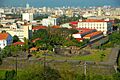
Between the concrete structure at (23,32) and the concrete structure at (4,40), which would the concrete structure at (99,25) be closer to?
the concrete structure at (23,32)

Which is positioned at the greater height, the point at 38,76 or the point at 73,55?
the point at 38,76

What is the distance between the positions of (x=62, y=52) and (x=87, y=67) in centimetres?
198

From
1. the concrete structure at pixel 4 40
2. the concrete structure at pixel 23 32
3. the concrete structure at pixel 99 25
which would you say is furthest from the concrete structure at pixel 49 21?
the concrete structure at pixel 4 40

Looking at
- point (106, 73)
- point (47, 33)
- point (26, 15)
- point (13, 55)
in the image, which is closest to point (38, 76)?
point (106, 73)

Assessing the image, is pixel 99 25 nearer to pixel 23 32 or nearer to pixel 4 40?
pixel 23 32

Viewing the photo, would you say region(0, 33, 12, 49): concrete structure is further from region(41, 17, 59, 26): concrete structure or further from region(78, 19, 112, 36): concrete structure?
region(41, 17, 59, 26): concrete structure

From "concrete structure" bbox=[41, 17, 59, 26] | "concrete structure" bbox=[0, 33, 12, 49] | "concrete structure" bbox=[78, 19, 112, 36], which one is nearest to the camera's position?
"concrete structure" bbox=[0, 33, 12, 49]

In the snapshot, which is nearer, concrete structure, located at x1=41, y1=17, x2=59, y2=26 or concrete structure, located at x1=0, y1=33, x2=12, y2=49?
concrete structure, located at x1=0, y1=33, x2=12, y2=49

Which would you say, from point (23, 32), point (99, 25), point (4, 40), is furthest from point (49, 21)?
point (4, 40)

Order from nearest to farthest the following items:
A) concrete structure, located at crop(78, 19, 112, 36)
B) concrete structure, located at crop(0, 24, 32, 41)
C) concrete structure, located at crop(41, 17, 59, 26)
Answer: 1. concrete structure, located at crop(0, 24, 32, 41)
2. concrete structure, located at crop(78, 19, 112, 36)
3. concrete structure, located at crop(41, 17, 59, 26)

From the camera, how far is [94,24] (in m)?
13.6

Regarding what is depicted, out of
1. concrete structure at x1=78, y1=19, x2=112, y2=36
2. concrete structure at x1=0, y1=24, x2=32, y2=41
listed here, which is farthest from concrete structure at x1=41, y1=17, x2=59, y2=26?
concrete structure at x1=0, y1=24, x2=32, y2=41

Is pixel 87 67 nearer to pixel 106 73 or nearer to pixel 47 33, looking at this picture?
pixel 106 73

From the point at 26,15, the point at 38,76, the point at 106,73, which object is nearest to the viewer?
the point at 38,76
